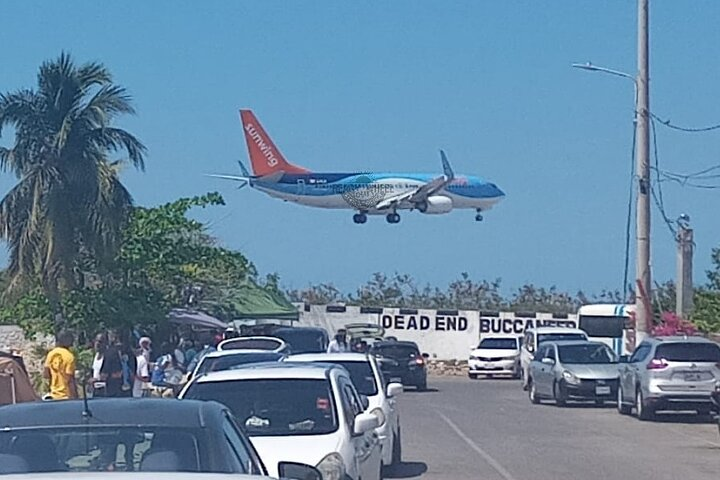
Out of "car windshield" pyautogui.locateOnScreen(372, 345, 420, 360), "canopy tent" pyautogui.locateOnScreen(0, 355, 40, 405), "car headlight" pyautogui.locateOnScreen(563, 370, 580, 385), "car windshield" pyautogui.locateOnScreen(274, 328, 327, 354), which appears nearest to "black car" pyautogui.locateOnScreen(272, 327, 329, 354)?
"car windshield" pyautogui.locateOnScreen(274, 328, 327, 354)

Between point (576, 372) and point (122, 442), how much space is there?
2734 centimetres

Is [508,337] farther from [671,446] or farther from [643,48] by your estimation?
[671,446]

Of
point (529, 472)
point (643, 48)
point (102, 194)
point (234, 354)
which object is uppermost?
point (643, 48)

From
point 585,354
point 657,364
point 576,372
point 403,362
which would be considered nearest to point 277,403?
point 657,364

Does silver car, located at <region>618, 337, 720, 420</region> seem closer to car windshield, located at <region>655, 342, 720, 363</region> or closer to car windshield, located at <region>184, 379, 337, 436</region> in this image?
car windshield, located at <region>655, 342, 720, 363</region>

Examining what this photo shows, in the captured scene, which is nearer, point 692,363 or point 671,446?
→ point 671,446

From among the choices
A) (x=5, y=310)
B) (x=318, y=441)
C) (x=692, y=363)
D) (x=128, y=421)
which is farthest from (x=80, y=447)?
(x=5, y=310)

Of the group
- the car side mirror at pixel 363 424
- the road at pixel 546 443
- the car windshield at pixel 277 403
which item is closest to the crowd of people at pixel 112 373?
the road at pixel 546 443

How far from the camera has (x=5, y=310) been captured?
42312 millimetres

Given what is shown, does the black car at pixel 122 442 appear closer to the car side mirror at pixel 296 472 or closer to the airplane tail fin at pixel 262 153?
the car side mirror at pixel 296 472

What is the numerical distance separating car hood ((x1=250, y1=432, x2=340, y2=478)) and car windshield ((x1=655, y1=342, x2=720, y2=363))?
59.7 ft

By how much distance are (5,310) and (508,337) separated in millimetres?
17706

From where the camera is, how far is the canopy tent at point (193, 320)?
43.5 metres

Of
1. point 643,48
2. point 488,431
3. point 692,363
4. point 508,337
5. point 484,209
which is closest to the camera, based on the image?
point 488,431
